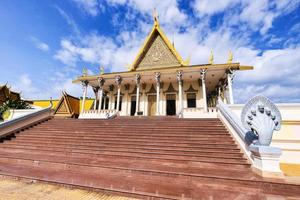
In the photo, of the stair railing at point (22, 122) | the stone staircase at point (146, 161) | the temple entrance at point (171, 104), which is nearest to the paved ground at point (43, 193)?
the stone staircase at point (146, 161)

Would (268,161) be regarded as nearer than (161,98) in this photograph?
Yes

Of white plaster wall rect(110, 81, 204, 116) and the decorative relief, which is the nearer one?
white plaster wall rect(110, 81, 204, 116)

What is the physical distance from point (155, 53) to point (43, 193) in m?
15.4

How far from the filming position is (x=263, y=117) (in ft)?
13.3

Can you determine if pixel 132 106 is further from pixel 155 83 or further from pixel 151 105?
pixel 155 83

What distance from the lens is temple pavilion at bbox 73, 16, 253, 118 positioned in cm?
1470

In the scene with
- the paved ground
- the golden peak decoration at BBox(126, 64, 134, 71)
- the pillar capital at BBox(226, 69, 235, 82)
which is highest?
the golden peak decoration at BBox(126, 64, 134, 71)

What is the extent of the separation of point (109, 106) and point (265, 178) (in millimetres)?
16301

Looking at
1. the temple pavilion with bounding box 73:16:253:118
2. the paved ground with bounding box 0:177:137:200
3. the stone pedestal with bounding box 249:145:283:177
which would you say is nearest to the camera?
the paved ground with bounding box 0:177:137:200

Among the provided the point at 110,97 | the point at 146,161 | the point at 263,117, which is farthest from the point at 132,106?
the point at 263,117

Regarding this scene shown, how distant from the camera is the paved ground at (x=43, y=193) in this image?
11.3ft

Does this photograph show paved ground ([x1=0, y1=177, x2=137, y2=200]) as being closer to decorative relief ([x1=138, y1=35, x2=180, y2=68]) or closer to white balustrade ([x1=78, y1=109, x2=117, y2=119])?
white balustrade ([x1=78, y1=109, x2=117, y2=119])

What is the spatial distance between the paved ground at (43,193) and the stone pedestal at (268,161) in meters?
3.32

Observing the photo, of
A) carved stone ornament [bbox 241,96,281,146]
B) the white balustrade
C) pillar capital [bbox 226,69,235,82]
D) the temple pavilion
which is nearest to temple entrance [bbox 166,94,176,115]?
the temple pavilion
